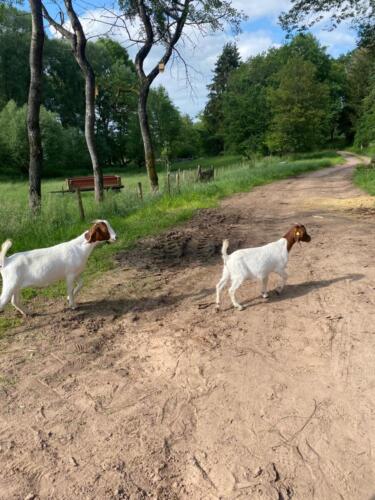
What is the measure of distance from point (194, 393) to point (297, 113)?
44.5m

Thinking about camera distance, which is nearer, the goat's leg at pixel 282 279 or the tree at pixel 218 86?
the goat's leg at pixel 282 279

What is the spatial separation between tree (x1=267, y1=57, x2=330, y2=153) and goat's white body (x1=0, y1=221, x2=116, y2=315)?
41.6 m

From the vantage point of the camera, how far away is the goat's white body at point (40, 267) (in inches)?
200

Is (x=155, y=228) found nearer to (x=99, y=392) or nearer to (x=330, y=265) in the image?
(x=330, y=265)

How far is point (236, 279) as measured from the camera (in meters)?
→ 5.34

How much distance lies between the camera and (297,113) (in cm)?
4353

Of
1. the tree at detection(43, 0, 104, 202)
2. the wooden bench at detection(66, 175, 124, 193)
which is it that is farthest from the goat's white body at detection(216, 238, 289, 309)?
the wooden bench at detection(66, 175, 124, 193)

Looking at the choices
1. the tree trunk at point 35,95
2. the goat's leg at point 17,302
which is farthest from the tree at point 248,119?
the goat's leg at point 17,302

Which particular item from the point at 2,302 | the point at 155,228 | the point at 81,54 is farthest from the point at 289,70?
the point at 2,302

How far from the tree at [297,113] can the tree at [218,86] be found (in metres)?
30.4

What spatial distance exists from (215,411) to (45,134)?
46930 mm

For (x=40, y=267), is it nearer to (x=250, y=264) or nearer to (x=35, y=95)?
(x=250, y=264)

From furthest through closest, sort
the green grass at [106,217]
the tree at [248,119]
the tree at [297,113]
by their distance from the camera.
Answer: the tree at [248,119] < the tree at [297,113] < the green grass at [106,217]

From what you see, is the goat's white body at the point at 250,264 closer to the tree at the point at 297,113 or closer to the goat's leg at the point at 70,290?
the goat's leg at the point at 70,290
